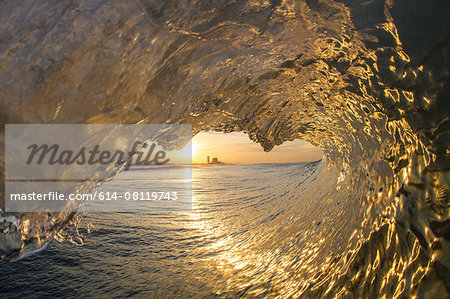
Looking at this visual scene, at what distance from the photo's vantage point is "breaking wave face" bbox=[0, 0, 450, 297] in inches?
54.7

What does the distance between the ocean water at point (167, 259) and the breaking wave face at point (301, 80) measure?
30 centimetres

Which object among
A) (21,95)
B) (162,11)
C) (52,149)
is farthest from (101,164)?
(162,11)

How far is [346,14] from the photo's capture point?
175 cm

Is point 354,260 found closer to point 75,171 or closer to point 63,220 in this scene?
point 75,171

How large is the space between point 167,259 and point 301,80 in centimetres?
289

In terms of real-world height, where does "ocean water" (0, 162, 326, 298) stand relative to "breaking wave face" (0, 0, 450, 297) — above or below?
below

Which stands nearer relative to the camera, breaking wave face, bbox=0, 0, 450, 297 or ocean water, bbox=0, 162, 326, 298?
breaking wave face, bbox=0, 0, 450, 297

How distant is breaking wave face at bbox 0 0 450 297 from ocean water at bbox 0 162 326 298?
0.97ft

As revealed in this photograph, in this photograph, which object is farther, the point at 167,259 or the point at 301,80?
the point at 167,259

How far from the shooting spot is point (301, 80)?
2.84 m

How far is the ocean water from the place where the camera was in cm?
249

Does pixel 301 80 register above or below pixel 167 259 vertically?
above

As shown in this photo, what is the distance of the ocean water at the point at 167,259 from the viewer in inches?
97.9

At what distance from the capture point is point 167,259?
3186 millimetres
